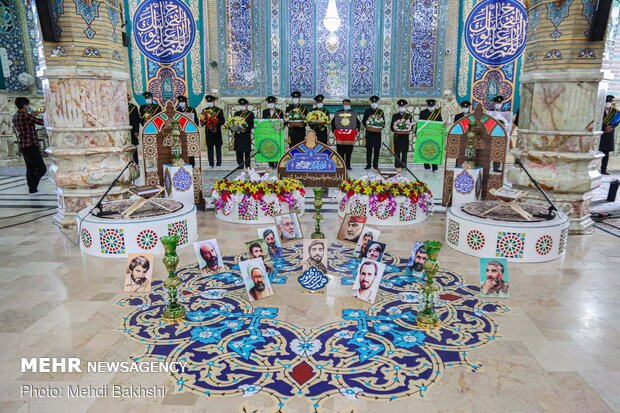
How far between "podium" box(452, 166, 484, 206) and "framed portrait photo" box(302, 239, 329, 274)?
3133 mm

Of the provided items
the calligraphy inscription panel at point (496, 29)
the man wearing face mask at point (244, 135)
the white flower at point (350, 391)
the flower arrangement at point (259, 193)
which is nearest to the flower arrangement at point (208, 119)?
the man wearing face mask at point (244, 135)

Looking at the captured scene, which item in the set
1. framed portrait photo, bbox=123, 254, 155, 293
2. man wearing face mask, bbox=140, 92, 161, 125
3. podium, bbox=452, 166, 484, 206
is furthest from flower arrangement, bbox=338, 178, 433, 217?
man wearing face mask, bbox=140, 92, 161, 125

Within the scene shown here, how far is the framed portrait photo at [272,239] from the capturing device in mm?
4812

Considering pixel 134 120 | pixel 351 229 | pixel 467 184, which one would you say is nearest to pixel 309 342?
pixel 351 229

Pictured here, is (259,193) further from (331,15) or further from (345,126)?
(331,15)

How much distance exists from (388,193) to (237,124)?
4.93 meters

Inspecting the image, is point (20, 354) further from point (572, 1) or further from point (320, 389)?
point (572, 1)

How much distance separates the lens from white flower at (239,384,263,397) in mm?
2616

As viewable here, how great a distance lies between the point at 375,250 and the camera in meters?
4.44

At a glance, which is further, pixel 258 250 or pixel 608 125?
pixel 608 125

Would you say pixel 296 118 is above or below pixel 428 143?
above

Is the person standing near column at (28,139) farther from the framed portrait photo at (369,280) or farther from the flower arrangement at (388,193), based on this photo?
the framed portrait photo at (369,280)

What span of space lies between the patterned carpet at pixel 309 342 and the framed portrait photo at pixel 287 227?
1104 mm

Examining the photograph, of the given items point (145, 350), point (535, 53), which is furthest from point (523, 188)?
point (145, 350)
